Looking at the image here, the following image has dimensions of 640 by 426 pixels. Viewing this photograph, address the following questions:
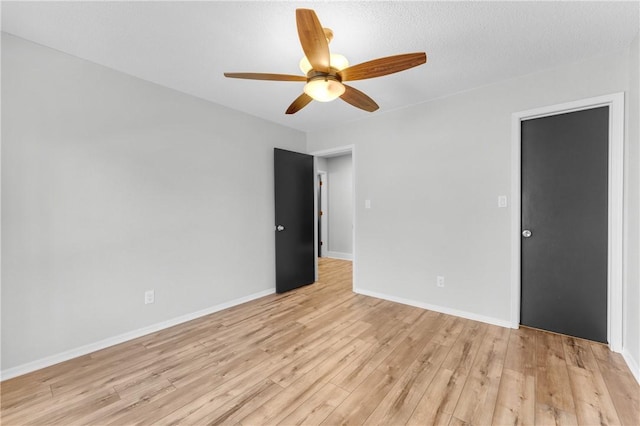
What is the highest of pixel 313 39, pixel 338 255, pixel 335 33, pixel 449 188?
pixel 335 33

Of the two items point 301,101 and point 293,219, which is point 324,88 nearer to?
point 301,101

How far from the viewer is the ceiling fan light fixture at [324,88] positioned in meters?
1.69

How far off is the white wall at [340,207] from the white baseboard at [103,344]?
3.30m

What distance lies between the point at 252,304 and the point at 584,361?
3169 mm

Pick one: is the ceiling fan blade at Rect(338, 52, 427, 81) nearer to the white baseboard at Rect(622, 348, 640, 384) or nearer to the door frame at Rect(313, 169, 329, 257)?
the white baseboard at Rect(622, 348, 640, 384)

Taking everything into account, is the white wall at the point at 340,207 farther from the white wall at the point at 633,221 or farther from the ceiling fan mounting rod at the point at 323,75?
the ceiling fan mounting rod at the point at 323,75

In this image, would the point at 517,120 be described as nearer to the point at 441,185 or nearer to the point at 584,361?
the point at 441,185

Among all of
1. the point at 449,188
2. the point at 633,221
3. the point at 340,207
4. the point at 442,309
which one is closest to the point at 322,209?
the point at 340,207

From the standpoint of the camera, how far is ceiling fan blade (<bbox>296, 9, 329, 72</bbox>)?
1300 millimetres

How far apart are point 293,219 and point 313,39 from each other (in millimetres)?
2836

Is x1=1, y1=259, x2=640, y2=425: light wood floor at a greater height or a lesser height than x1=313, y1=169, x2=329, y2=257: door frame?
lesser

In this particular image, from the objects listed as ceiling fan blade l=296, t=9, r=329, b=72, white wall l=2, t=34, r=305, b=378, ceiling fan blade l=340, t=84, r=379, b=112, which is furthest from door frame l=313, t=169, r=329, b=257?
ceiling fan blade l=296, t=9, r=329, b=72

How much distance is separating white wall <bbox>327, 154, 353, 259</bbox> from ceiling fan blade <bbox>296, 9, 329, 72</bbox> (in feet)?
15.1

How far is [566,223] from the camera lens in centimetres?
246
